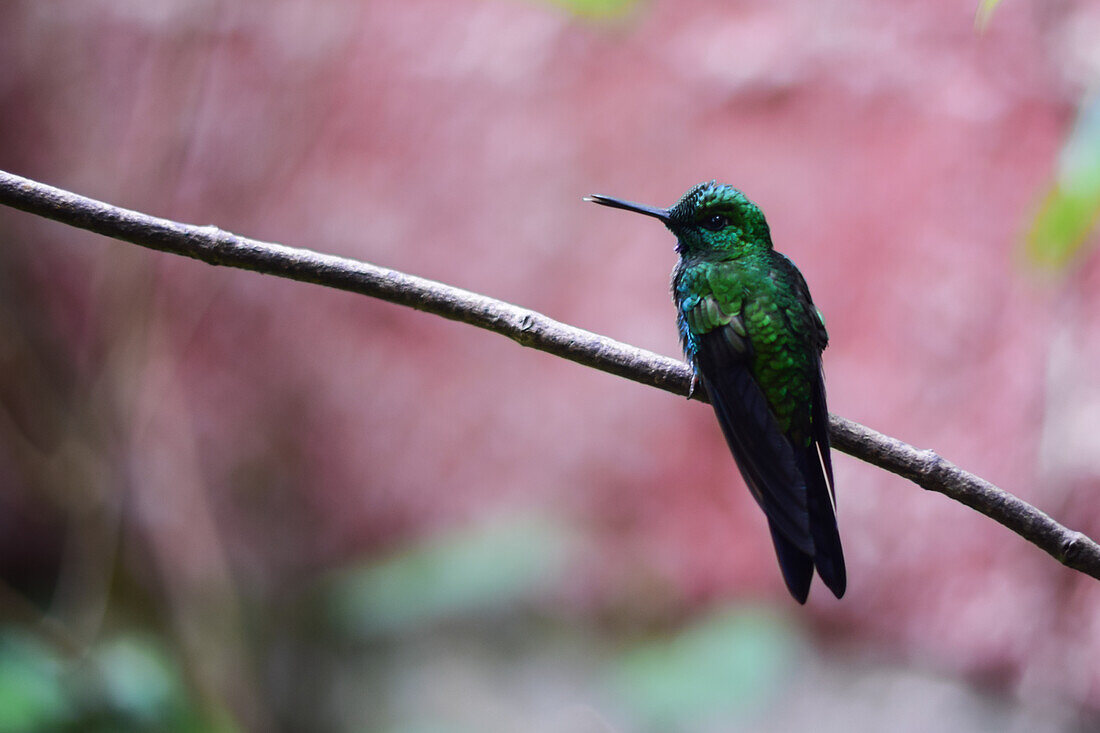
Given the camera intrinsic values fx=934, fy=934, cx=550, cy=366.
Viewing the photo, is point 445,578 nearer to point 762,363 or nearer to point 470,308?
point 762,363

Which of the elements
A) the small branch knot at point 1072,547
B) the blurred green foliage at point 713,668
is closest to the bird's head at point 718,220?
the small branch knot at point 1072,547

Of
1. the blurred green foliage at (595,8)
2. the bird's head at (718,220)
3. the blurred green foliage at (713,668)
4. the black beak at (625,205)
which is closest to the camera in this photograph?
the blurred green foliage at (595,8)

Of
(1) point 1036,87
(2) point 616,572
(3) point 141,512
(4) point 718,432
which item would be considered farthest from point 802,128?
(3) point 141,512

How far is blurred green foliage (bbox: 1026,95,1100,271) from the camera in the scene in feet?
3.33

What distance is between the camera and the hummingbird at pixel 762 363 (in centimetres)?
159

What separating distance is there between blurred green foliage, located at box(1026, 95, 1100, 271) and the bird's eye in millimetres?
1000

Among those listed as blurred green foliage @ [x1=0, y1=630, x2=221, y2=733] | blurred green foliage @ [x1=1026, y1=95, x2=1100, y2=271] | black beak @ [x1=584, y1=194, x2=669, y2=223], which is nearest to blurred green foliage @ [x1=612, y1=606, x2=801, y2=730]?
blurred green foliage @ [x1=0, y1=630, x2=221, y2=733]

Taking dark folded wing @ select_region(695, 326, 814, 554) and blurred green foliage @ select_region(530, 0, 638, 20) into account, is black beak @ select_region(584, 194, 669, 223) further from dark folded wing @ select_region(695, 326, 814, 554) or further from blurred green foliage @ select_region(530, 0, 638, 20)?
blurred green foliage @ select_region(530, 0, 638, 20)

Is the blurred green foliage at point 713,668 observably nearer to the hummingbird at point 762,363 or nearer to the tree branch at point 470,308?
the hummingbird at point 762,363

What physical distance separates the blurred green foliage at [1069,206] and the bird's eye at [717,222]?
1.00 meters

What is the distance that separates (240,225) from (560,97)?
152cm

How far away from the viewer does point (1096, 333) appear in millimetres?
3287

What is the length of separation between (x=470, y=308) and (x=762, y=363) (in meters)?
0.65

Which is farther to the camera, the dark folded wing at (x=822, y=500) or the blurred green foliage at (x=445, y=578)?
the blurred green foliage at (x=445, y=578)
